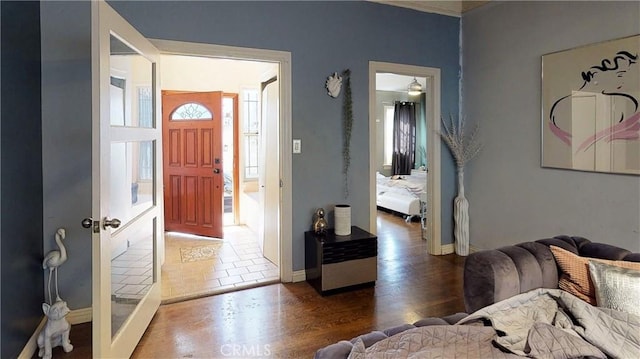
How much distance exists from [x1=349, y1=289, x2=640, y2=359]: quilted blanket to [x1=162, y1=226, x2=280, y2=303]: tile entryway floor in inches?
88.7

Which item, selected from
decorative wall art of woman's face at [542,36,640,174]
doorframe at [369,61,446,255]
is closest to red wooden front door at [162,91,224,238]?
doorframe at [369,61,446,255]

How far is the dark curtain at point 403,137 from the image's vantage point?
8688 mm

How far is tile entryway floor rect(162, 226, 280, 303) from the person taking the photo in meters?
3.26

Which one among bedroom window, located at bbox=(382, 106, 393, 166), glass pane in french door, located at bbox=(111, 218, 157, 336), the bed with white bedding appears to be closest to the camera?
glass pane in french door, located at bbox=(111, 218, 157, 336)

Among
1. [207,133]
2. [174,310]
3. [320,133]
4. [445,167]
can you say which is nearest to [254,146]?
[207,133]

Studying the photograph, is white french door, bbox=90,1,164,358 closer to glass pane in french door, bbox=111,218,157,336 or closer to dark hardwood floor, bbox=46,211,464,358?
glass pane in french door, bbox=111,218,157,336

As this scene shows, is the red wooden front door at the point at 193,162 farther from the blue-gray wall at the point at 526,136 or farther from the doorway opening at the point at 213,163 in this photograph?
the blue-gray wall at the point at 526,136

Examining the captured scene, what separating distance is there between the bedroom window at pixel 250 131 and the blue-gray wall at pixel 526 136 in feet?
10.4

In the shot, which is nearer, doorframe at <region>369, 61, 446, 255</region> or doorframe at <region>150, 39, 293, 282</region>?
doorframe at <region>150, 39, 293, 282</region>

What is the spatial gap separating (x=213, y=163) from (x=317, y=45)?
2.50 m

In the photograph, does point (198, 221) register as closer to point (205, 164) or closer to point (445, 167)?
point (205, 164)

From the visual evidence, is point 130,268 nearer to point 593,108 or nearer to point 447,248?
point 447,248

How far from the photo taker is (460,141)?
13.6 ft

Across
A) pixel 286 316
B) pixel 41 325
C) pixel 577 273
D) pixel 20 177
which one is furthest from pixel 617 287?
pixel 41 325
